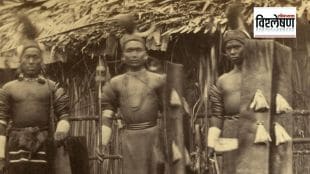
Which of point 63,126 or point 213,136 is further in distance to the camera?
point 63,126

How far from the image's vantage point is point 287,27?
6.39 meters

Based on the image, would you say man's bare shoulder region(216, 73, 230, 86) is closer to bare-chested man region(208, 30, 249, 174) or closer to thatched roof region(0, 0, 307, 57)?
bare-chested man region(208, 30, 249, 174)

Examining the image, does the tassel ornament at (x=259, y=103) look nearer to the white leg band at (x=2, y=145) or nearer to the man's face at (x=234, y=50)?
the man's face at (x=234, y=50)

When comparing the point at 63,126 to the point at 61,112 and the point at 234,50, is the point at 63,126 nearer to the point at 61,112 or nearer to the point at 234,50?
the point at 61,112

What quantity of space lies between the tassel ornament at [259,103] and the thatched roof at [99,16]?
0.70m

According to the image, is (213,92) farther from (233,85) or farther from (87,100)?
(87,100)

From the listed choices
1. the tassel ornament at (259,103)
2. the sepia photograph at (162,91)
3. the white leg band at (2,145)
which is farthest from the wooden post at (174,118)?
the white leg band at (2,145)

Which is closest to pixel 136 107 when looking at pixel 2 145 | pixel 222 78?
pixel 222 78

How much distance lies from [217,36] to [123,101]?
1.10 metres

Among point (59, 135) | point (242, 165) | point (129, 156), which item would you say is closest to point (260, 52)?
point (242, 165)

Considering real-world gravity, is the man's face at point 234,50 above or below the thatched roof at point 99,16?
below

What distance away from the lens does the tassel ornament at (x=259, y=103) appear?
6289 millimetres

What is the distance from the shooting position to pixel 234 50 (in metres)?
6.37

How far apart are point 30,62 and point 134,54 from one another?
40.8 inches
